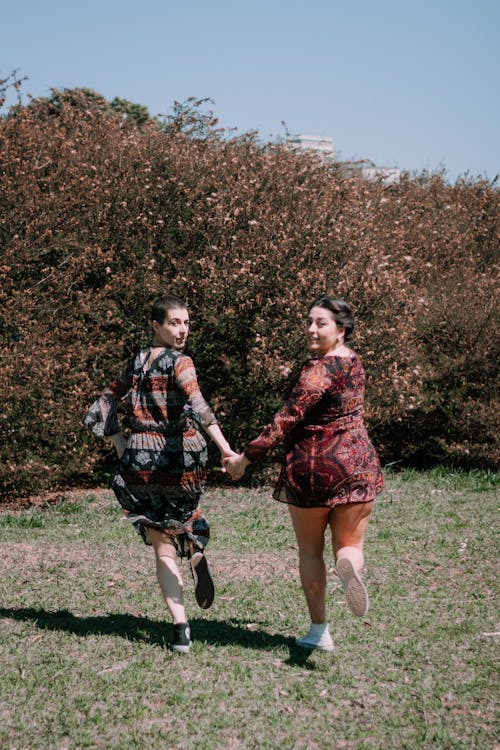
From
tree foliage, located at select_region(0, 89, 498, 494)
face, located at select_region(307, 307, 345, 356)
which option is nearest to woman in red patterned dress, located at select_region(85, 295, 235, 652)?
face, located at select_region(307, 307, 345, 356)

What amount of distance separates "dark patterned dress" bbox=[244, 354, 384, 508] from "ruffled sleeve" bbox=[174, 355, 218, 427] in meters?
0.27

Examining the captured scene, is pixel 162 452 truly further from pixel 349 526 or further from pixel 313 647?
pixel 313 647

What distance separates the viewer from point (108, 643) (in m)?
4.68

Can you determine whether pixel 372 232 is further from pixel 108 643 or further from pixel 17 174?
pixel 108 643

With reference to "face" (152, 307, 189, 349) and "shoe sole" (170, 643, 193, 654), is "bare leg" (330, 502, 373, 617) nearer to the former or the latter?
"shoe sole" (170, 643, 193, 654)

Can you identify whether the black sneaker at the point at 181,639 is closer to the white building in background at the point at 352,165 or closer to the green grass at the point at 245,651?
the green grass at the point at 245,651

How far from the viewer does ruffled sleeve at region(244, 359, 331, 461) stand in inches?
165

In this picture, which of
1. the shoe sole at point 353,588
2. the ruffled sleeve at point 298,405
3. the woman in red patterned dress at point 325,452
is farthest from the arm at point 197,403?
the shoe sole at point 353,588

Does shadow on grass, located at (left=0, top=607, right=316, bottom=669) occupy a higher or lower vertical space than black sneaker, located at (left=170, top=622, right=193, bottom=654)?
lower

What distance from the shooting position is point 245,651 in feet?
15.1

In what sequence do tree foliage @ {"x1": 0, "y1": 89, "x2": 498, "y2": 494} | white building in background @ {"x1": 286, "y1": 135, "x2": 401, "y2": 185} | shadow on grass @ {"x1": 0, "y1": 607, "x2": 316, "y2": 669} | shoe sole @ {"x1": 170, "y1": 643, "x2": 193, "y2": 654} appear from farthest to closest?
white building in background @ {"x1": 286, "y1": 135, "x2": 401, "y2": 185} < tree foliage @ {"x1": 0, "y1": 89, "x2": 498, "y2": 494} < shadow on grass @ {"x1": 0, "y1": 607, "x2": 316, "y2": 669} < shoe sole @ {"x1": 170, "y1": 643, "x2": 193, "y2": 654}

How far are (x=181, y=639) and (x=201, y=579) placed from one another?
32 cm

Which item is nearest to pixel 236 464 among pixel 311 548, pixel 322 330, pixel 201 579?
pixel 311 548

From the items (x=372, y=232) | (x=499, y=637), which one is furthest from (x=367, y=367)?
(x=499, y=637)
